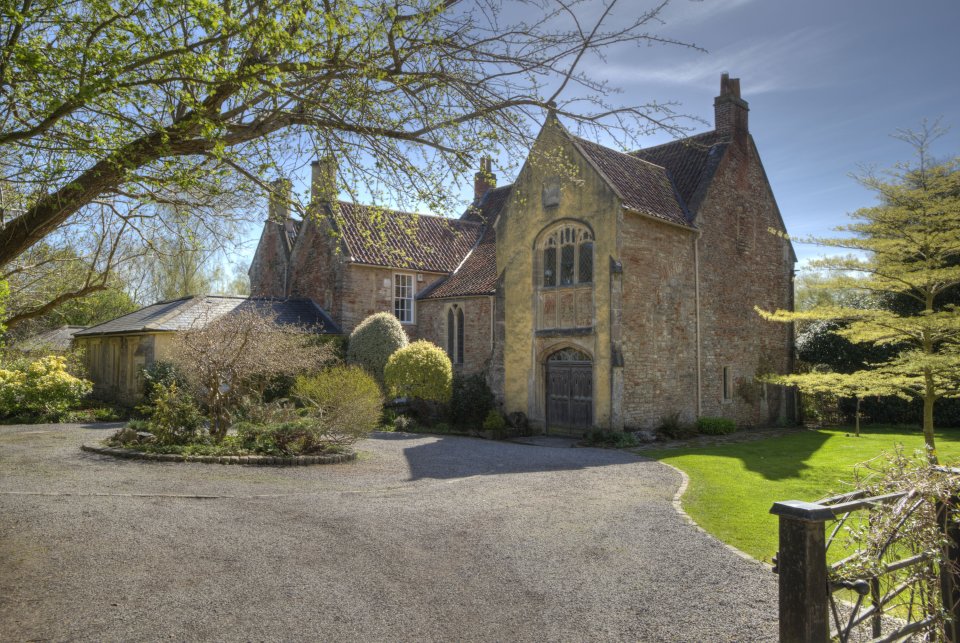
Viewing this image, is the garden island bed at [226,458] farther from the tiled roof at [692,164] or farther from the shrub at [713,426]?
the tiled roof at [692,164]

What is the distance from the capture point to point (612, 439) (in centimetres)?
1806

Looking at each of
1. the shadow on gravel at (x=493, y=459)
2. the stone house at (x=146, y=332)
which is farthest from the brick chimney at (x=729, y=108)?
the stone house at (x=146, y=332)

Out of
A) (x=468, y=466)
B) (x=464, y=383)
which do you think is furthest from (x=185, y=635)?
(x=464, y=383)

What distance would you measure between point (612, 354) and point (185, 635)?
1487 centimetres

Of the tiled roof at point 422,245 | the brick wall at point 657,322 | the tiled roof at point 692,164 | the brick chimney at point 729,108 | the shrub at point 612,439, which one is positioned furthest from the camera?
the tiled roof at point 422,245

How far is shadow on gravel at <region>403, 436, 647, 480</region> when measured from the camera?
44.3ft

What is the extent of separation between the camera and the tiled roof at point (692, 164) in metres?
21.9

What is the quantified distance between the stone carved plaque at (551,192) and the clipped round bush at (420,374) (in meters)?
6.23

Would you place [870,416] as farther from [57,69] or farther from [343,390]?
[57,69]

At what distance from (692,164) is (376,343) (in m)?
13.3

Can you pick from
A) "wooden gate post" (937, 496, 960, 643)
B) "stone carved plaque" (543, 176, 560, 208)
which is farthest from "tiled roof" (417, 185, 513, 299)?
"wooden gate post" (937, 496, 960, 643)

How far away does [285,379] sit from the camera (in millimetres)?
23484

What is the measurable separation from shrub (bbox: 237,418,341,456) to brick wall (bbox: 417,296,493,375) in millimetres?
10123

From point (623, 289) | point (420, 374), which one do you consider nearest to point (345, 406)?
point (420, 374)
